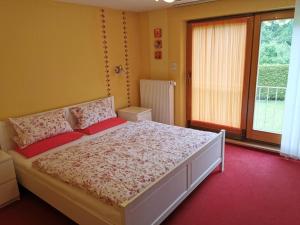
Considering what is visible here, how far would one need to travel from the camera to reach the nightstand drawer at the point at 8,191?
8.39 feet

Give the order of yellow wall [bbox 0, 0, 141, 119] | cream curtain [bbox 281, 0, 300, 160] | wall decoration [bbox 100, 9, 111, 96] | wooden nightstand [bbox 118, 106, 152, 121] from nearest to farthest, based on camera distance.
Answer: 1. yellow wall [bbox 0, 0, 141, 119]
2. cream curtain [bbox 281, 0, 300, 160]
3. wall decoration [bbox 100, 9, 111, 96]
4. wooden nightstand [bbox 118, 106, 152, 121]

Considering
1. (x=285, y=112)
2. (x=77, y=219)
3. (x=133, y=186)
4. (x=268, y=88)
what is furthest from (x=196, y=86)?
(x=77, y=219)

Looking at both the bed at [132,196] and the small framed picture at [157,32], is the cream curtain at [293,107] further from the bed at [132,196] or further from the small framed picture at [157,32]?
the small framed picture at [157,32]

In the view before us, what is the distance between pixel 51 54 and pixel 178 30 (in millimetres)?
2047

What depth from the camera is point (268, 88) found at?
361 cm

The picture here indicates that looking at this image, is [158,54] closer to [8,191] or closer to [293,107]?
[293,107]

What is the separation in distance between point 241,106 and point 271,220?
1.92 meters

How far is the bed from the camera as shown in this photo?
6.04ft

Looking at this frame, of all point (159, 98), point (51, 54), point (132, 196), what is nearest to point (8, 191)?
point (132, 196)

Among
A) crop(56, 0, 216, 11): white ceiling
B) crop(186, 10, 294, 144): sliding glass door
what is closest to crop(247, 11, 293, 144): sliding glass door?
crop(186, 10, 294, 144): sliding glass door

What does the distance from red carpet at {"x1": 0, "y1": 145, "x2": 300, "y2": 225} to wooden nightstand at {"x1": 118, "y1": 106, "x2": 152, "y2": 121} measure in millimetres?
1552

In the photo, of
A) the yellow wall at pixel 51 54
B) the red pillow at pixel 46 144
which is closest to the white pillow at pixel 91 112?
the yellow wall at pixel 51 54

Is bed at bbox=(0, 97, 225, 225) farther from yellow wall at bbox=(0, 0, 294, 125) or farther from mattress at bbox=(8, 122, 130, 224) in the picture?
yellow wall at bbox=(0, 0, 294, 125)

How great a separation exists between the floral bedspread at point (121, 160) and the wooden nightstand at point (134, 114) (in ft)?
2.21
